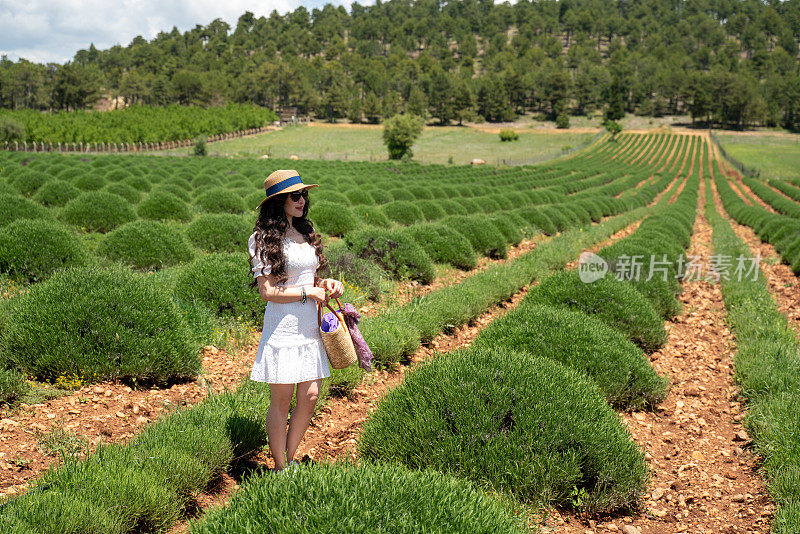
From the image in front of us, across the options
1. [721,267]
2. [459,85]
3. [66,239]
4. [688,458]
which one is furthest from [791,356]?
[459,85]

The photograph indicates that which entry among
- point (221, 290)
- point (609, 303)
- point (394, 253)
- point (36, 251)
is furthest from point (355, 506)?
point (394, 253)

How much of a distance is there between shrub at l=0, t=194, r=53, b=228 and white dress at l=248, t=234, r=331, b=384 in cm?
1072

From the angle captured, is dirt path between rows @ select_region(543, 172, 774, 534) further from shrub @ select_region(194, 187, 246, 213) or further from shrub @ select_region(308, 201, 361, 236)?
shrub @ select_region(194, 187, 246, 213)

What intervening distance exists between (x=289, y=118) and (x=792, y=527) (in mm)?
133672

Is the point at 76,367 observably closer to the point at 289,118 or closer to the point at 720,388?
the point at 720,388

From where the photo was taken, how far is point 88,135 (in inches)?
2749

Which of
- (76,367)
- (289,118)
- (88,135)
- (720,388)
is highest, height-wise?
(289,118)

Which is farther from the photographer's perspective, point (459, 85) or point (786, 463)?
point (459, 85)

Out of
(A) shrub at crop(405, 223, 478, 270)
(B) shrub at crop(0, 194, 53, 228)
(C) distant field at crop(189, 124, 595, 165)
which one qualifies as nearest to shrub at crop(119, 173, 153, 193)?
(B) shrub at crop(0, 194, 53, 228)

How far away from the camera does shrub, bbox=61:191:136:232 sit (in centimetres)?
1345

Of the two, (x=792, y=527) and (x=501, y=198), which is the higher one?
(x=501, y=198)

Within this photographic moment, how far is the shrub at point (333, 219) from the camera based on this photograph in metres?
14.1

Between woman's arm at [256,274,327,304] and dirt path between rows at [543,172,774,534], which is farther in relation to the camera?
dirt path between rows at [543,172,774,534]

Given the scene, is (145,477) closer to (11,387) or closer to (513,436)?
(11,387)
